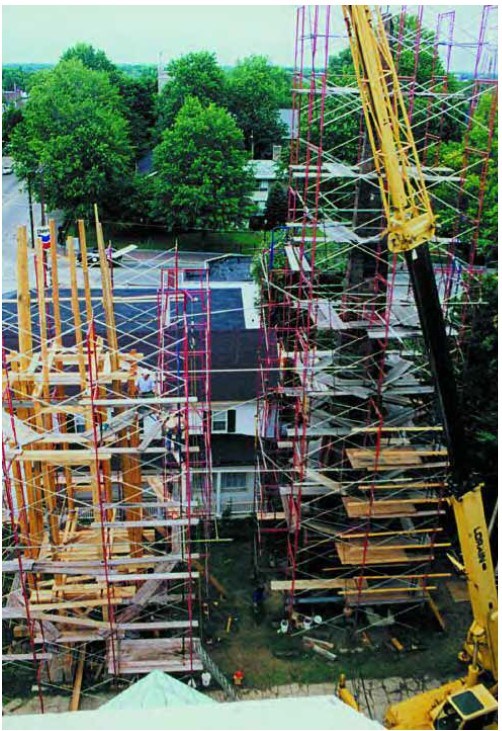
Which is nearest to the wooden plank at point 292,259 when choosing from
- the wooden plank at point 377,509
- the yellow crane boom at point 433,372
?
the yellow crane boom at point 433,372

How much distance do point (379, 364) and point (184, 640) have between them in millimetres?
8504

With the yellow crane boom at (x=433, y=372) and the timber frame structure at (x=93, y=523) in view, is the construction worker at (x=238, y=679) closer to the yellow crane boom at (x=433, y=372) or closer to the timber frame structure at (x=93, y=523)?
the timber frame structure at (x=93, y=523)

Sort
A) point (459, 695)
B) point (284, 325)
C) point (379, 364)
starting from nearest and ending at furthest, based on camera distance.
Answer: point (459, 695) → point (379, 364) → point (284, 325)

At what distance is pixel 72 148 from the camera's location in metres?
47.8

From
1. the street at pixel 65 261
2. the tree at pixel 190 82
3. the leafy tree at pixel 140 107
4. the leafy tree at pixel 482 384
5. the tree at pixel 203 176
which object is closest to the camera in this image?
the leafy tree at pixel 482 384

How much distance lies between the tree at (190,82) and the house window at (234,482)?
133 ft

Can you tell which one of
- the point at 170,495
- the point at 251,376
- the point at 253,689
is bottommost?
the point at 253,689

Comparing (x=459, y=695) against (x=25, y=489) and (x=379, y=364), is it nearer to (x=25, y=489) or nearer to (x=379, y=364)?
(x=379, y=364)

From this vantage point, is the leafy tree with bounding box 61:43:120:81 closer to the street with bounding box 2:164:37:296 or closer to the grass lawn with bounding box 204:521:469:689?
the street with bounding box 2:164:37:296

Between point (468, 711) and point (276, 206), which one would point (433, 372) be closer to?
point (468, 711)

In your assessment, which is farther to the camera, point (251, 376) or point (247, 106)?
point (247, 106)

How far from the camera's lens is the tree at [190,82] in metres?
57.2

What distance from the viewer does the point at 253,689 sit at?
1783 centimetres

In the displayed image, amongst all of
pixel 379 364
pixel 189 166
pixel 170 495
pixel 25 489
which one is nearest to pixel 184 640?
pixel 170 495
